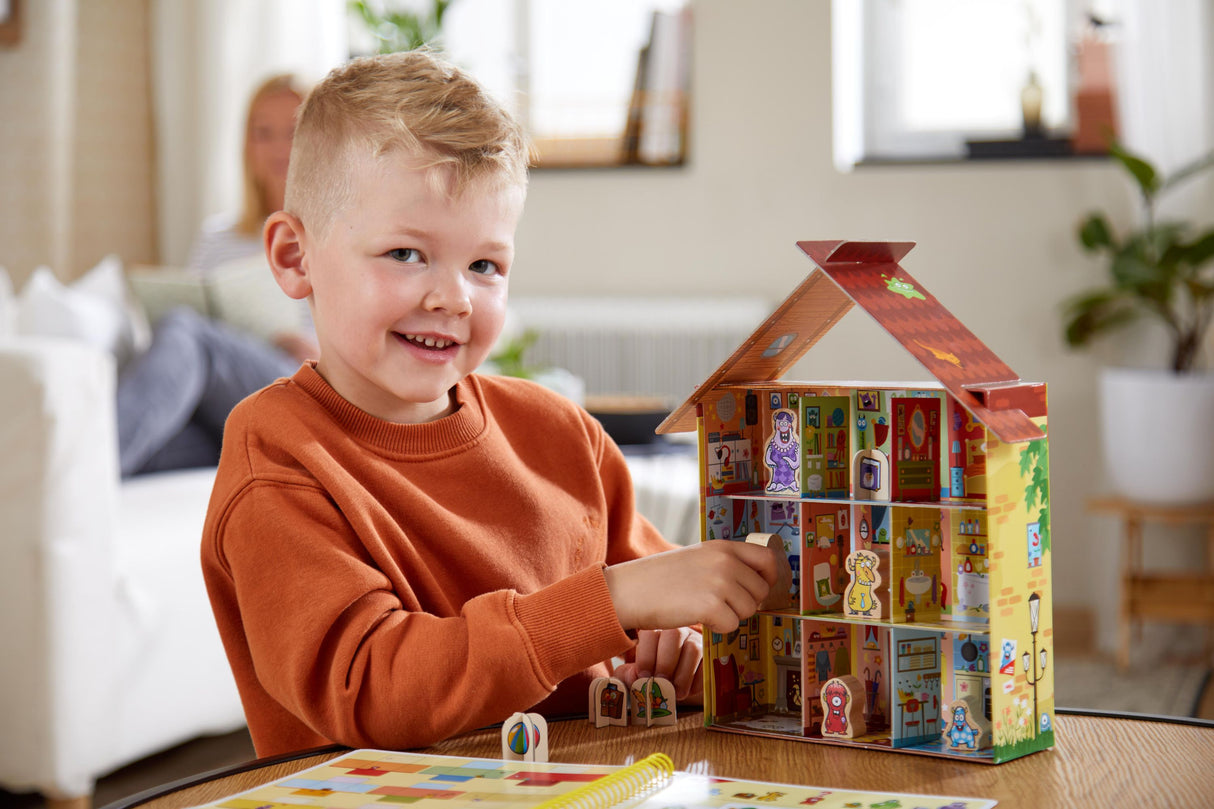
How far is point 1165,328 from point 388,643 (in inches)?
114

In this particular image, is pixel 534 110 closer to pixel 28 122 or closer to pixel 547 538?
pixel 28 122

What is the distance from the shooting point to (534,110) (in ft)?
12.1

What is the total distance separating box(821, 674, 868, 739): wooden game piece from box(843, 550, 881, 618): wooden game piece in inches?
1.5

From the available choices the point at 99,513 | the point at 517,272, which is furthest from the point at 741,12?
the point at 99,513

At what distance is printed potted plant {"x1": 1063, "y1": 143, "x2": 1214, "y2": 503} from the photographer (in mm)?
2855

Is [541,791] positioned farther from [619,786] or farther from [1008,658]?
[1008,658]

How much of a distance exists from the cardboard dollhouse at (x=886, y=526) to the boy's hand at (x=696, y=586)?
29 millimetres

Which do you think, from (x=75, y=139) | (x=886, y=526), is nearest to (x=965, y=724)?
(x=886, y=526)


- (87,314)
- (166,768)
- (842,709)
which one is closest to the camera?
(842,709)

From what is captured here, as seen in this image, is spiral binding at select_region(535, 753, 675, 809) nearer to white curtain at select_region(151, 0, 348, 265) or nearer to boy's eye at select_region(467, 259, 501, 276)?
boy's eye at select_region(467, 259, 501, 276)

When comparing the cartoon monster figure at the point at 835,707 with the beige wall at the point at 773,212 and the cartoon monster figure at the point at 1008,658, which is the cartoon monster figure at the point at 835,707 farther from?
the beige wall at the point at 773,212

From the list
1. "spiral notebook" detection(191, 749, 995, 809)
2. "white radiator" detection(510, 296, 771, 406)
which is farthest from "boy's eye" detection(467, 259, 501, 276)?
"white radiator" detection(510, 296, 771, 406)

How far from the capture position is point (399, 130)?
2.49 feet

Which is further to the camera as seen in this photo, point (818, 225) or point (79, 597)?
point (818, 225)
